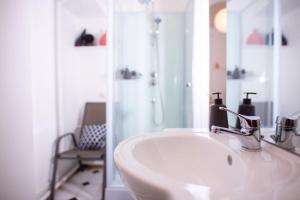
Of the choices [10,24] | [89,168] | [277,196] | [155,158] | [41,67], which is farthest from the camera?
[89,168]

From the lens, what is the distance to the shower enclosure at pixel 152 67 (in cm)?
194

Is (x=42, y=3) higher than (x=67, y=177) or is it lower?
higher

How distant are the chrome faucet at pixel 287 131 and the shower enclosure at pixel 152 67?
4.12 feet

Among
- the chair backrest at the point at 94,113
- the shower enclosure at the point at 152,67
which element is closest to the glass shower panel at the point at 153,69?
the shower enclosure at the point at 152,67

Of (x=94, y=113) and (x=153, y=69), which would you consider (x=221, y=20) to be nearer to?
(x=153, y=69)

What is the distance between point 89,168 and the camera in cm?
241

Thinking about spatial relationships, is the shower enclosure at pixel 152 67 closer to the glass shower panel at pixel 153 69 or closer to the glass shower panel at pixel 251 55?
the glass shower panel at pixel 153 69

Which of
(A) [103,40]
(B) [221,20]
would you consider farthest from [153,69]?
(B) [221,20]

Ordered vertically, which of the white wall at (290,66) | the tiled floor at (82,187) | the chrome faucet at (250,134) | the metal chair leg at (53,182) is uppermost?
the white wall at (290,66)

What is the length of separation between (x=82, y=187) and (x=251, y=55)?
2.01 metres

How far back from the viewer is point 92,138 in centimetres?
210

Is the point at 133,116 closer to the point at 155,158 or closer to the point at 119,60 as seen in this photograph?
the point at 119,60

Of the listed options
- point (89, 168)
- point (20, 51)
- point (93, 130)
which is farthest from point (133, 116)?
point (20, 51)

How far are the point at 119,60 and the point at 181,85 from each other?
75 cm
